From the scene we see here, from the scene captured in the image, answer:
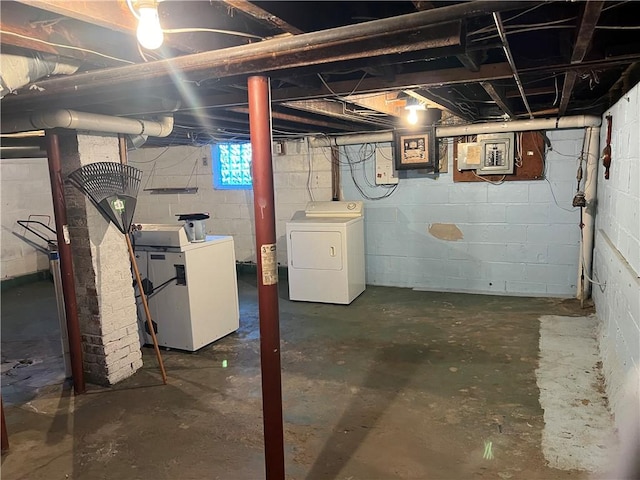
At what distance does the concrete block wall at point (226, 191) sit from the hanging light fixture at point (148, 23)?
4.44m

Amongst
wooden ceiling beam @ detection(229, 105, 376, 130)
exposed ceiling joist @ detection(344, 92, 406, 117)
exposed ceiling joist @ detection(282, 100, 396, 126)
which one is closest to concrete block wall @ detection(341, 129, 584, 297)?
wooden ceiling beam @ detection(229, 105, 376, 130)

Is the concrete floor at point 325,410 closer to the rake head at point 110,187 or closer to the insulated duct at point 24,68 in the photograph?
the rake head at point 110,187

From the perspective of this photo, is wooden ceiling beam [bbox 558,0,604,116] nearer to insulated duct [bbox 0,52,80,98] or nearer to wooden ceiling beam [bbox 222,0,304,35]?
wooden ceiling beam [bbox 222,0,304,35]

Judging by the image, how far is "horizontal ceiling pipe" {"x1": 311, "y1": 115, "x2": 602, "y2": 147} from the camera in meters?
4.34

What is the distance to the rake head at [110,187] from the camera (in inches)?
121

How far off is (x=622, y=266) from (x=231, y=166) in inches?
199

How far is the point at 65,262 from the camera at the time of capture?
311 cm

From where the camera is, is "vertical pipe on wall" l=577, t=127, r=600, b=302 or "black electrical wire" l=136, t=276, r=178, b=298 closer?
"black electrical wire" l=136, t=276, r=178, b=298

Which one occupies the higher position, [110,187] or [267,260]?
[110,187]

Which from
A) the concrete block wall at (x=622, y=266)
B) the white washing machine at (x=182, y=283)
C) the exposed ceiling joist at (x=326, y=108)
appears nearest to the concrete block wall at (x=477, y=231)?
the concrete block wall at (x=622, y=266)

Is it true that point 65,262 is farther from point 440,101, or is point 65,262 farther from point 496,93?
point 496,93

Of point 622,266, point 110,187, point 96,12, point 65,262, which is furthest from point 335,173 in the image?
point 96,12

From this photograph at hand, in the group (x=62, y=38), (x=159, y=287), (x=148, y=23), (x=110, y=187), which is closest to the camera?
(x=148, y=23)

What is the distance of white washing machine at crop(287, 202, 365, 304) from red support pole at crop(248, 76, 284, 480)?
2.96 metres
